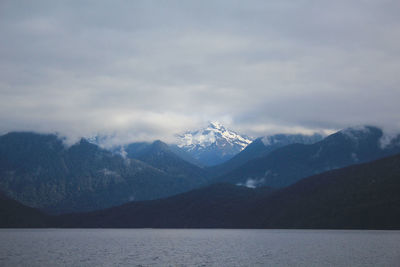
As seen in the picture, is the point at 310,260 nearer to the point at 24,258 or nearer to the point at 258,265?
the point at 258,265

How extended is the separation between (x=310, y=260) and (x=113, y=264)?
6648cm

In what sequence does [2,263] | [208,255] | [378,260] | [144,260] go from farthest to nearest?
[208,255]
[144,260]
[378,260]
[2,263]

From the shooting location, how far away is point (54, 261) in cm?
15450

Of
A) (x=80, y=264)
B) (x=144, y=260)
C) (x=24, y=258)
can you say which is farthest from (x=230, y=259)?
(x=24, y=258)

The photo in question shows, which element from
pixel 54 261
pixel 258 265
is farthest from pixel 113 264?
pixel 258 265

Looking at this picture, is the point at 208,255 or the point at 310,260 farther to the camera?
the point at 208,255

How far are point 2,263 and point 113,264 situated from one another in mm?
33657

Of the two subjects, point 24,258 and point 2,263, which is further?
point 24,258

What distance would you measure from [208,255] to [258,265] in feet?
132

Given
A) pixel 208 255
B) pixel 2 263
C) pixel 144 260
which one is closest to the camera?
pixel 2 263

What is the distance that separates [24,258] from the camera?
161 meters

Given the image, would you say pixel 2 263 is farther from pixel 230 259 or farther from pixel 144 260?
pixel 230 259

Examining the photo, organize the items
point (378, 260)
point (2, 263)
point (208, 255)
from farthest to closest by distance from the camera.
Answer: point (208, 255) → point (378, 260) → point (2, 263)

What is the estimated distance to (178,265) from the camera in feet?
492
